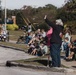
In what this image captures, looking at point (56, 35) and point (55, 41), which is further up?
point (56, 35)

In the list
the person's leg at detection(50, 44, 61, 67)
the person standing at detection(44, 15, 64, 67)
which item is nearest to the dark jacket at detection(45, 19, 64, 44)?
the person standing at detection(44, 15, 64, 67)

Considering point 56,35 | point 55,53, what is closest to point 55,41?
point 56,35

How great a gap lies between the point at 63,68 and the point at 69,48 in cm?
358

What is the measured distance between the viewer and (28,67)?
564 inches

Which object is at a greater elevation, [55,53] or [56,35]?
[56,35]

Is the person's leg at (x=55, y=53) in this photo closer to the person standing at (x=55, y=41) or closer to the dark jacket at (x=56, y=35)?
the person standing at (x=55, y=41)

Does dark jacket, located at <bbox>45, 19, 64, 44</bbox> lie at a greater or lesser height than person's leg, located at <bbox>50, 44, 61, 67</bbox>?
greater

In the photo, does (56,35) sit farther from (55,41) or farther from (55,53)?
(55,53)

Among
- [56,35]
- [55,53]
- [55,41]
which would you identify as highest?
[56,35]

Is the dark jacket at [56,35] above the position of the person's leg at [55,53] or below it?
above

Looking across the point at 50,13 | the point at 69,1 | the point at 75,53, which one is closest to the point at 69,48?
the point at 75,53

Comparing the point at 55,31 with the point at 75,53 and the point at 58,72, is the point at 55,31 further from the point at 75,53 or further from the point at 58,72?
the point at 75,53

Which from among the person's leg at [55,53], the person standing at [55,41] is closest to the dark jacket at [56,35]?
the person standing at [55,41]

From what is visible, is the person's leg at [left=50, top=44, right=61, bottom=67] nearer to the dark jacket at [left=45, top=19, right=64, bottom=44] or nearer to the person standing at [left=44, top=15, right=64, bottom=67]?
the person standing at [left=44, top=15, right=64, bottom=67]
